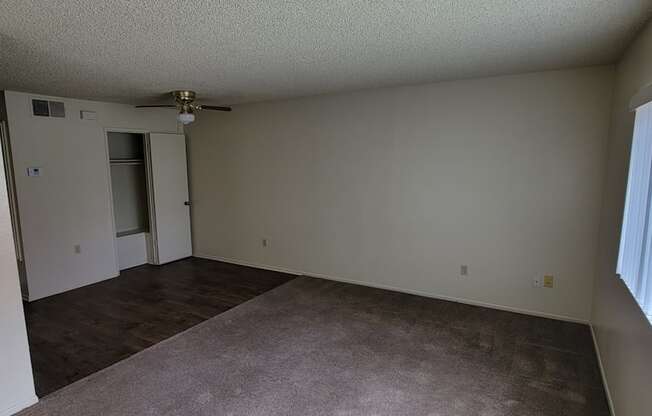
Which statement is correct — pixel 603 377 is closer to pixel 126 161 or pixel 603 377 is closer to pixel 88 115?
pixel 88 115

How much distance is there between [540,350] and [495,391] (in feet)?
2.57

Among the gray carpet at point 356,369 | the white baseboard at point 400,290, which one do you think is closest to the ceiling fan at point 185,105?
the gray carpet at point 356,369

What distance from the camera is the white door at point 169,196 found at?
17.7ft

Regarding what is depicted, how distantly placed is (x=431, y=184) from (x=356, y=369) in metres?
2.12

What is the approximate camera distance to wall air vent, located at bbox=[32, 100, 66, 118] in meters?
4.09

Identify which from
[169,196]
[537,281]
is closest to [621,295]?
[537,281]

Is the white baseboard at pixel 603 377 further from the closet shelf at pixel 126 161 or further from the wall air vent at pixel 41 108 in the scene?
the closet shelf at pixel 126 161

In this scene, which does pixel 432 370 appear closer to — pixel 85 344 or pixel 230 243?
pixel 85 344

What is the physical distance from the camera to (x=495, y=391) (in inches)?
96.3

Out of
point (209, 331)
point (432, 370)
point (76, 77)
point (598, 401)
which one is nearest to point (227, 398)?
point (209, 331)

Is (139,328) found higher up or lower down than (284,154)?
lower down

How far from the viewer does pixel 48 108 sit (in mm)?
4195

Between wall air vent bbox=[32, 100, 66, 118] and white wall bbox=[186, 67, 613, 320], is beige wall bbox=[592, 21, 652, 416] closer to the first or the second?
white wall bbox=[186, 67, 613, 320]

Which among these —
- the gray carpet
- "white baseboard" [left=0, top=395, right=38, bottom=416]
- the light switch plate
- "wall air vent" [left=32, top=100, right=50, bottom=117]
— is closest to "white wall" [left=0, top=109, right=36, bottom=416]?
"white baseboard" [left=0, top=395, right=38, bottom=416]
